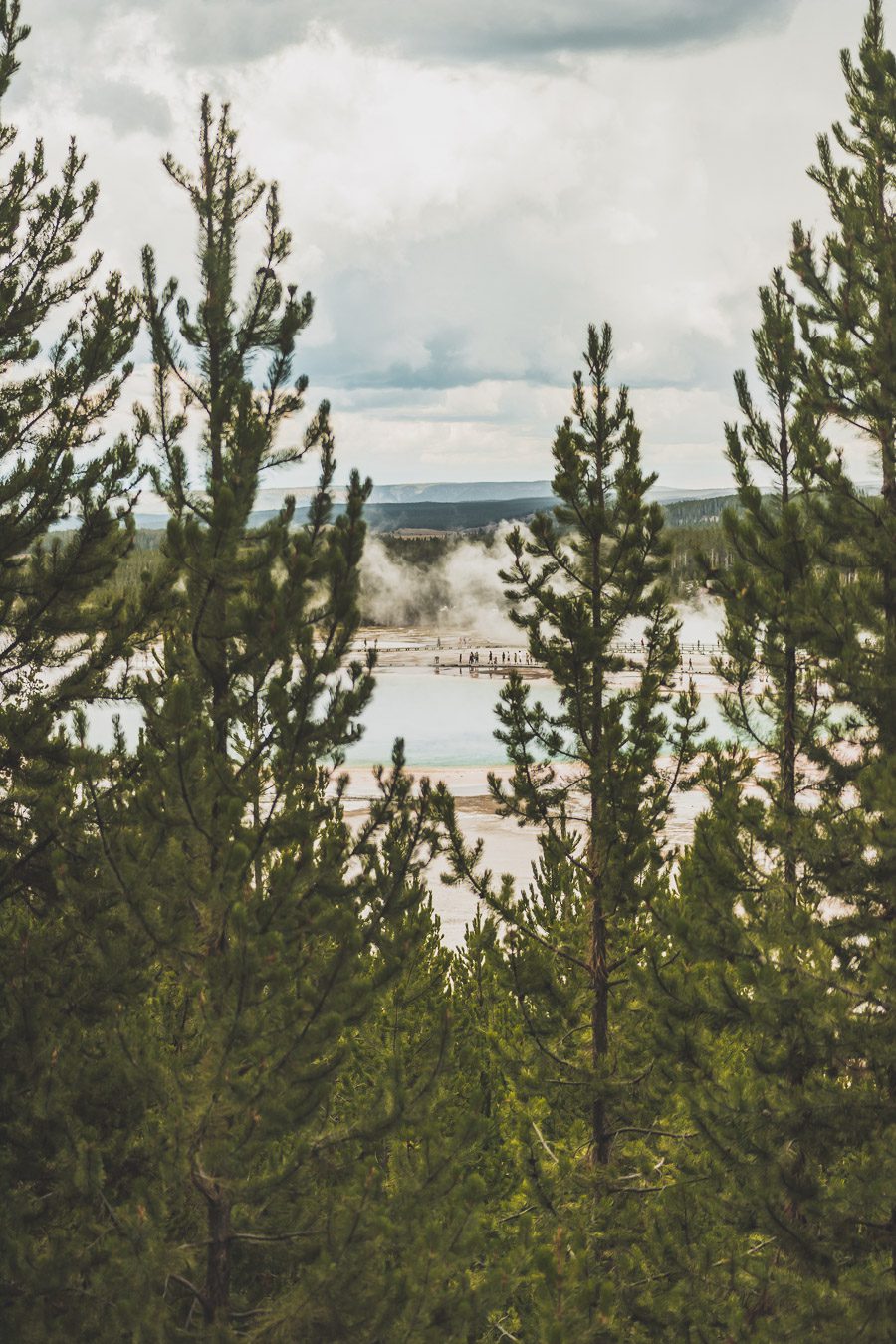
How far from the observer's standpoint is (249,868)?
5270mm

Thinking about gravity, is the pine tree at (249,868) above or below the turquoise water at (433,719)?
above

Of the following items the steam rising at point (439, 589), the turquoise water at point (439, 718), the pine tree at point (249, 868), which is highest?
the steam rising at point (439, 589)

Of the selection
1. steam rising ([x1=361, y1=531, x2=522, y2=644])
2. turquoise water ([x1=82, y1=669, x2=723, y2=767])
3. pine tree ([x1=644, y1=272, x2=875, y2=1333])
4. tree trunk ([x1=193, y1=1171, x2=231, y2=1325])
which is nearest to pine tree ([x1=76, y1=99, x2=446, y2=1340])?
tree trunk ([x1=193, y1=1171, x2=231, y2=1325])

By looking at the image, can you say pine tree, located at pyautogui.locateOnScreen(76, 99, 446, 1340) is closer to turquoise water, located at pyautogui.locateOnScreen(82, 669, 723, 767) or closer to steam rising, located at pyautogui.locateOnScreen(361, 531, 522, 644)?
turquoise water, located at pyautogui.locateOnScreen(82, 669, 723, 767)

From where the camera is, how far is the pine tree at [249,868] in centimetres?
484

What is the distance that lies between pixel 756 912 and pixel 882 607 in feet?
7.27

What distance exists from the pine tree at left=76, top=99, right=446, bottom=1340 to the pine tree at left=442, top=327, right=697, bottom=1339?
2664mm

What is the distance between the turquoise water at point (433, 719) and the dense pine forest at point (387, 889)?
2195cm

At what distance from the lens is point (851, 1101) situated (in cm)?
635

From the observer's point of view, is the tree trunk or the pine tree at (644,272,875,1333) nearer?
the tree trunk

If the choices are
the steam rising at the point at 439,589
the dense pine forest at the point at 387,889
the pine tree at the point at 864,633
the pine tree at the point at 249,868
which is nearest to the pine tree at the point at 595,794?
the dense pine forest at the point at 387,889

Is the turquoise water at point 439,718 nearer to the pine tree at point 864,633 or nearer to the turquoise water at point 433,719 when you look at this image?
the turquoise water at point 433,719

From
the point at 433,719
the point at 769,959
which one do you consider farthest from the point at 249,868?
the point at 433,719

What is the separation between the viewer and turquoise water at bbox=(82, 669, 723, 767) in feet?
121
